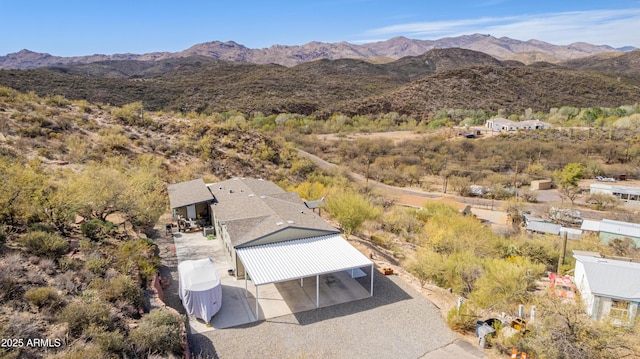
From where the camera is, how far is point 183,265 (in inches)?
539

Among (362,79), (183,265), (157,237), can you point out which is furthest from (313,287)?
(362,79)

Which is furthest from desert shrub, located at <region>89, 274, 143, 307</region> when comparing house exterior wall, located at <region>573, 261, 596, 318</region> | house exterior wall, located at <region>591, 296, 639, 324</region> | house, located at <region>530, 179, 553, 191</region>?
house, located at <region>530, 179, 553, 191</region>

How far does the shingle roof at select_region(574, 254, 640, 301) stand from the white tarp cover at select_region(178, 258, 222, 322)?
13777 millimetres

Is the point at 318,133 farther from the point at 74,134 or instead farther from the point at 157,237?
the point at 157,237

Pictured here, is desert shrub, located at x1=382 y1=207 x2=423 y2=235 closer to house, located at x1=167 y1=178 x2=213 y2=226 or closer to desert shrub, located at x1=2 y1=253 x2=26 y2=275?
house, located at x1=167 y1=178 x2=213 y2=226

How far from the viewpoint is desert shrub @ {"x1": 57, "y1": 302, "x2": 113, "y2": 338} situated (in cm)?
893

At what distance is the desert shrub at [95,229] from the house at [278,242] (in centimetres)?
461

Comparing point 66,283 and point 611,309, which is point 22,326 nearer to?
point 66,283

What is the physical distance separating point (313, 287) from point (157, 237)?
31.0 ft

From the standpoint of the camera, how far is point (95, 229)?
15.4 m

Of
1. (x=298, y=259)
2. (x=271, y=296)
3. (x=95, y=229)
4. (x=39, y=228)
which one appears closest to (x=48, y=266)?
(x=39, y=228)

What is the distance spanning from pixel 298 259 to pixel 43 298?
7711 millimetres

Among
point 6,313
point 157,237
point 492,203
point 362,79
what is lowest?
point 492,203

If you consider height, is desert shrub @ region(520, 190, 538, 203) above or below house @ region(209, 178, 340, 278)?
below
